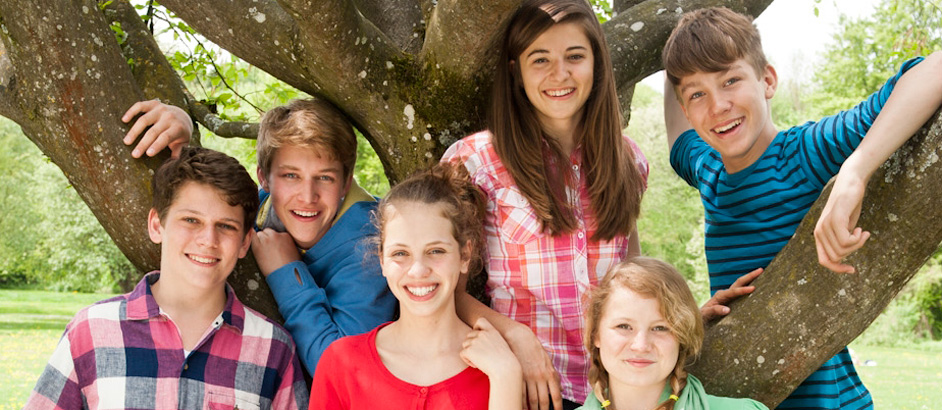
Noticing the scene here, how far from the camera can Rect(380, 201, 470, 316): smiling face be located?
2.72 m

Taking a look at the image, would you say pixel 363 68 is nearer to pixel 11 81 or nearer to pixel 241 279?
pixel 241 279

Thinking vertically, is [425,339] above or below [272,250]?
below

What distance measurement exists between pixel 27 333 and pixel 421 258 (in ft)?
78.7

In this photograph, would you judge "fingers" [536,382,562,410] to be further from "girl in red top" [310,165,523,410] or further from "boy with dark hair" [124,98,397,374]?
"boy with dark hair" [124,98,397,374]

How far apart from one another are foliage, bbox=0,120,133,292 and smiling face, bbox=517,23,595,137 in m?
32.1

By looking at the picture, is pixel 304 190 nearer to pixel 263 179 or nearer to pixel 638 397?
pixel 263 179

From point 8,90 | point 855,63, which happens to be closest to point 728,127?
point 8,90

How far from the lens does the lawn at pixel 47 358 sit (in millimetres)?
15241

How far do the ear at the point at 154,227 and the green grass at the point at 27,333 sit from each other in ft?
40.9

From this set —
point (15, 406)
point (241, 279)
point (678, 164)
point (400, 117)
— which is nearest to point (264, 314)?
point (241, 279)

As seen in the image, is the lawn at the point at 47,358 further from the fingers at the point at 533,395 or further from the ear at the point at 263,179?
the fingers at the point at 533,395

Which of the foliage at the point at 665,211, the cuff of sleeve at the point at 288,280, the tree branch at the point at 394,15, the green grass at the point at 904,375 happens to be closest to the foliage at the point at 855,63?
the foliage at the point at 665,211

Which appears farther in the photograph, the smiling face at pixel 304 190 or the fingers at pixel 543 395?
the smiling face at pixel 304 190

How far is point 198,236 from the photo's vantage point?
2.86m
